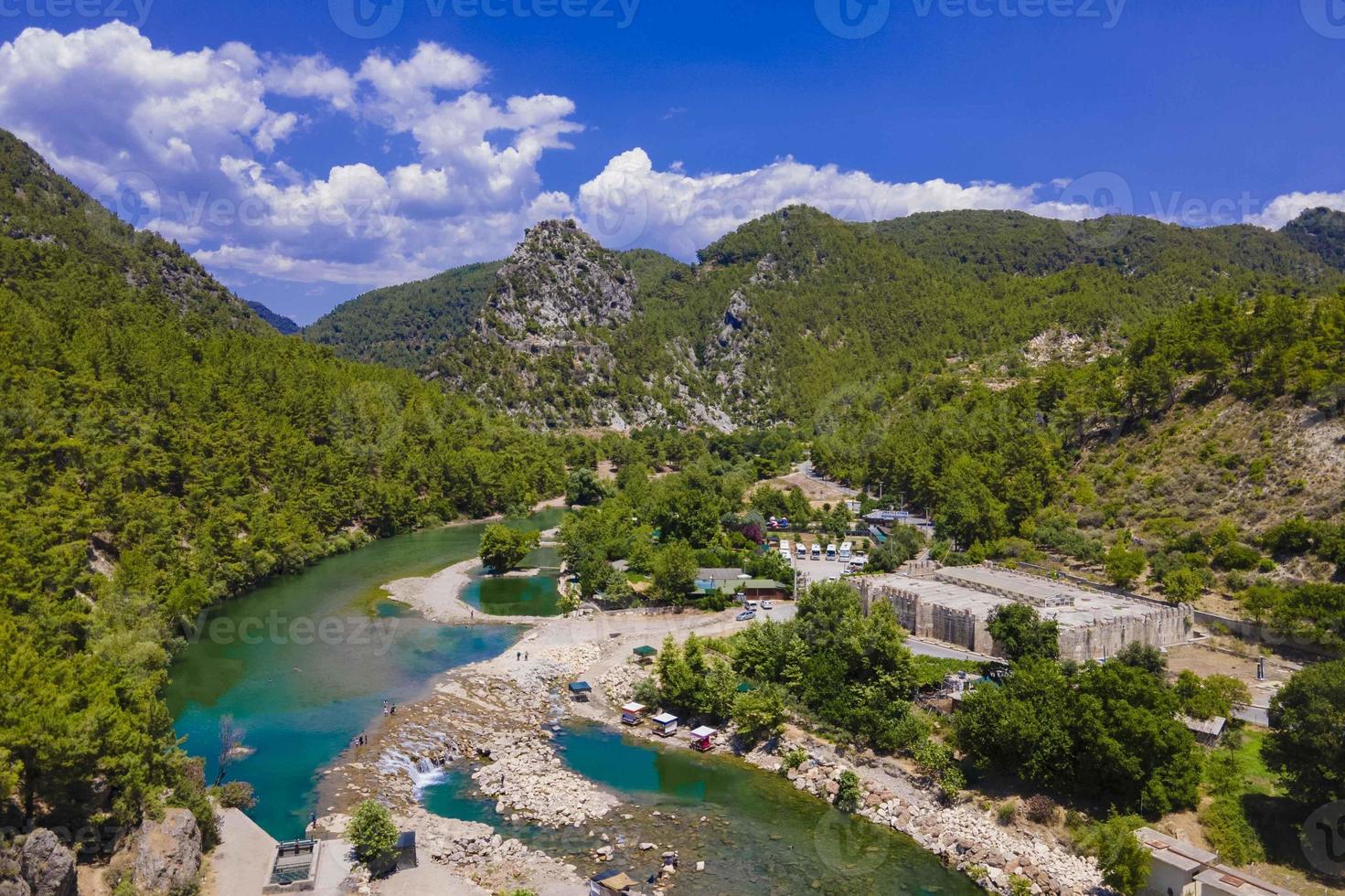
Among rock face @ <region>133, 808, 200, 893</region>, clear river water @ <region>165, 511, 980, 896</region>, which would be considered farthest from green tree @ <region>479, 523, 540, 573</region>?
rock face @ <region>133, 808, 200, 893</region>

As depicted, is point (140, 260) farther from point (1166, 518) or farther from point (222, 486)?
point (1166, 518)

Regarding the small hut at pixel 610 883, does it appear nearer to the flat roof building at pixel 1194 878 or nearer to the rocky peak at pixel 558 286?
the flat roof building at pixel 1194 878

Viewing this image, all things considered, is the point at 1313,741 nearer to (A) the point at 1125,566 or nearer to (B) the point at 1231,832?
(B) the point at 1231,832

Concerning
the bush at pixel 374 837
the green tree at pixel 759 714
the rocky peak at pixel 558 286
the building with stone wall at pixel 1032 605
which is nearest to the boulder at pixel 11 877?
the bush at pixel 374 837

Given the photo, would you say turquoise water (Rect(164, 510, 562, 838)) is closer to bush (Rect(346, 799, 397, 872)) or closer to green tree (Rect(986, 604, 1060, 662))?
bush (Rect(346, 799, 397, 872))

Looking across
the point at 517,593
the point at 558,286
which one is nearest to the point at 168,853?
the point at 517,593

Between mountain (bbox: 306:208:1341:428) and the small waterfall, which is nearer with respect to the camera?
the small waterfall
